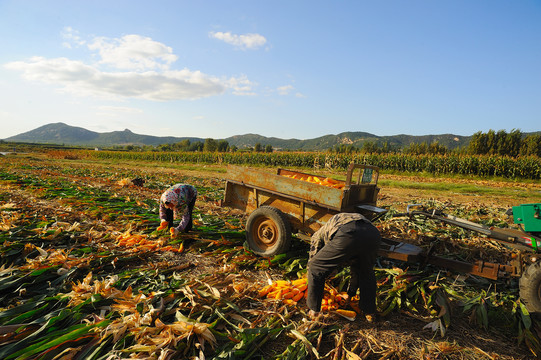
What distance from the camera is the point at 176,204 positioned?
5363 mm

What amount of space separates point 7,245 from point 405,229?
7.85 metres

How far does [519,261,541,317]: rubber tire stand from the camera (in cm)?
339

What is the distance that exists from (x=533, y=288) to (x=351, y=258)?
239cm

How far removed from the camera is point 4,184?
10.8 metres

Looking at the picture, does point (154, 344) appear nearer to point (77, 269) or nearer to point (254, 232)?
point (77, 269)

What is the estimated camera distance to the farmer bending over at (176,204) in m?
5.36

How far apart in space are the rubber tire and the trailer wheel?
322 cm

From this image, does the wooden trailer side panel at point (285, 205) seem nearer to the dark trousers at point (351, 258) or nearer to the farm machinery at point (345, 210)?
the farm machinery at point (345, 210)

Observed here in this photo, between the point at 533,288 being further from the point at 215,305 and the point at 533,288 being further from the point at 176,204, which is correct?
the point at 176,204

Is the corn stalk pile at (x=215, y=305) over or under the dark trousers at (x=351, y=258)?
under

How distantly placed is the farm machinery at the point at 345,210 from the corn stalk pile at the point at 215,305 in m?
0.28

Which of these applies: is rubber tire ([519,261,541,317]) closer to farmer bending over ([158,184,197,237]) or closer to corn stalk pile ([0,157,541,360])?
corn stalk pile ([0,157,541,360])

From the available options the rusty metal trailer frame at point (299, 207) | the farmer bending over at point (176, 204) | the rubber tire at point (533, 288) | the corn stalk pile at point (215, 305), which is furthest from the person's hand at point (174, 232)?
the rubber tire at point (533, 288)

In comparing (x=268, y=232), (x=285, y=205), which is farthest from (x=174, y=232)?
(x=285, y=205)
